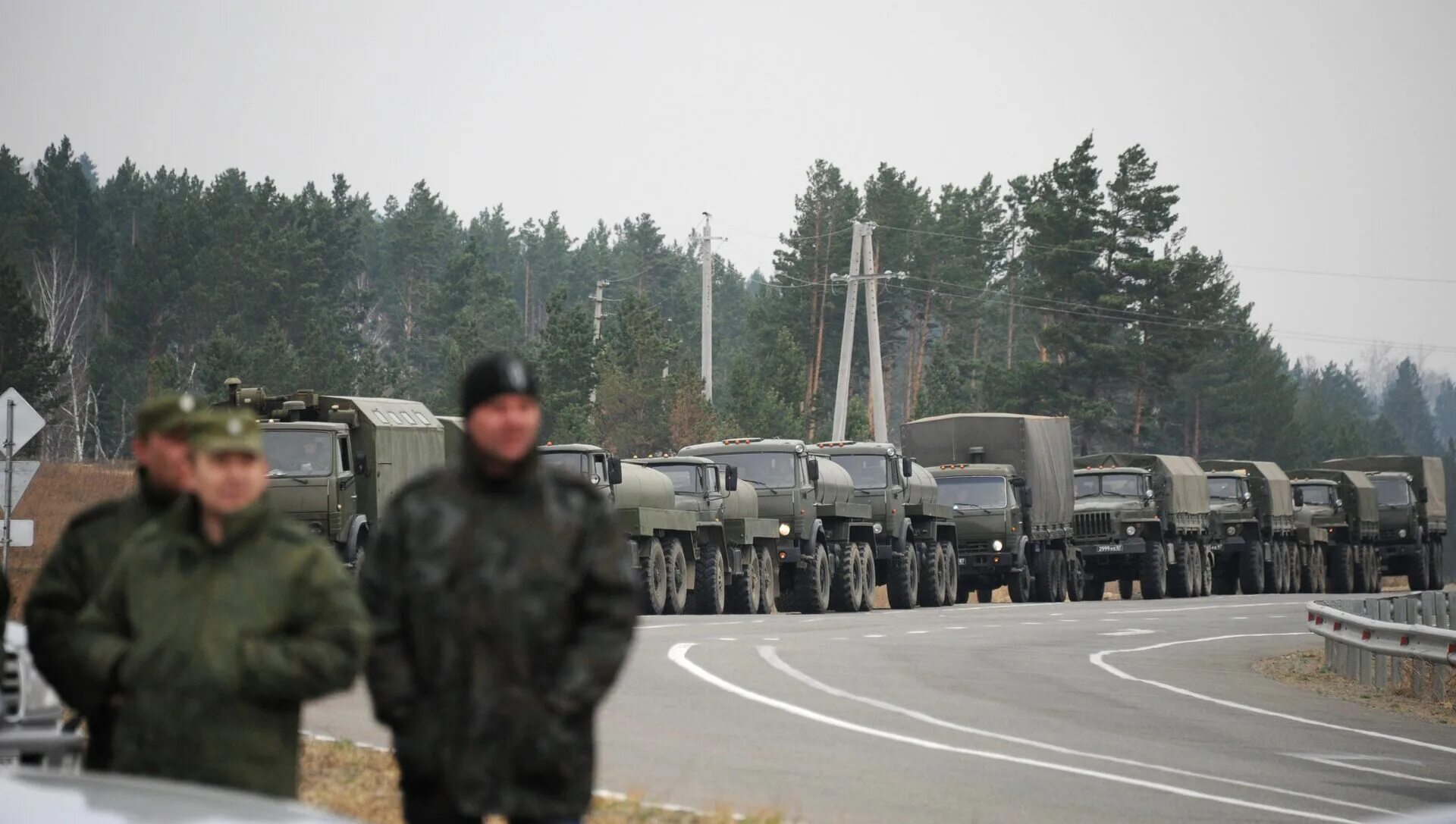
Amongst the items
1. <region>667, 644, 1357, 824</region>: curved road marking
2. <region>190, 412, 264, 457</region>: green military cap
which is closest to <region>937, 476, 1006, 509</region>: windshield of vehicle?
<region>667, 644, 1357, 824</region>: curved road marking

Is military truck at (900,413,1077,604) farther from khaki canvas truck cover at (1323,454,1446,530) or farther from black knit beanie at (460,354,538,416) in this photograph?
black knit beanie at (460,354,538,416)

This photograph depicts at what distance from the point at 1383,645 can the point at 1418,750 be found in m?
5.84

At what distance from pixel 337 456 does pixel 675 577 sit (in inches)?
248

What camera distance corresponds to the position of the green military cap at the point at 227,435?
5.67m

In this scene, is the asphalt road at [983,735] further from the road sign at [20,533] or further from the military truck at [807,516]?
the military truck at [807,516]

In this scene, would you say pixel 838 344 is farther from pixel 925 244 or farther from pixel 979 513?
pixel 979 513

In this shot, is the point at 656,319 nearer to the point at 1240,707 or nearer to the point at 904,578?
the point at 904,578

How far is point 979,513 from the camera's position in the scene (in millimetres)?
44375

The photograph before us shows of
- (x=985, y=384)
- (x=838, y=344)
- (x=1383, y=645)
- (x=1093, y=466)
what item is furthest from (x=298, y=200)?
(x=1383, y=645)

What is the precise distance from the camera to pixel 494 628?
17.8 feet

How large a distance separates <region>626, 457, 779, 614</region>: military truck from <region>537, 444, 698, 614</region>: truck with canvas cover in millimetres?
378

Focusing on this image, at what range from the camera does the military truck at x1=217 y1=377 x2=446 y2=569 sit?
2830 cm

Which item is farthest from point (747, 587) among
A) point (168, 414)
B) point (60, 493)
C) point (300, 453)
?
point (60, 493)

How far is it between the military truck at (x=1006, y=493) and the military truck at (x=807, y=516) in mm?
5571
